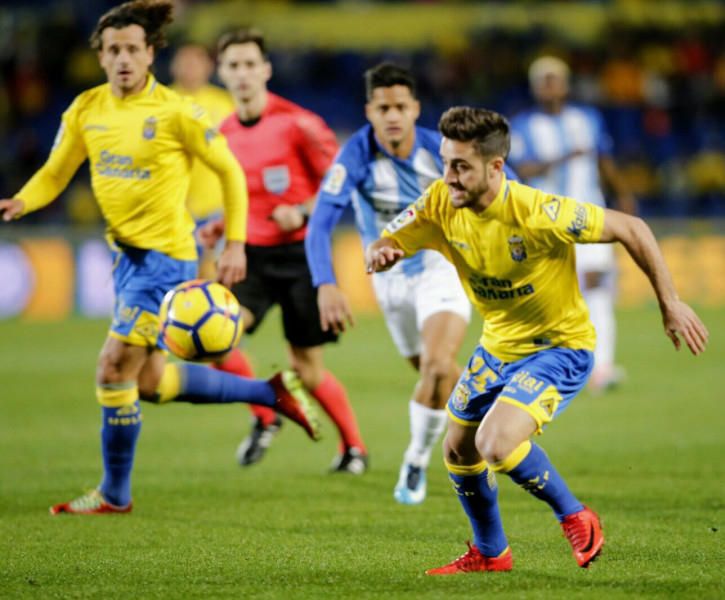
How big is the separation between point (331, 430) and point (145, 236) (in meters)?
4.07

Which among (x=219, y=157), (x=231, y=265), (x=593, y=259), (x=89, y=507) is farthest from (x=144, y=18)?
(x=593, y=259)

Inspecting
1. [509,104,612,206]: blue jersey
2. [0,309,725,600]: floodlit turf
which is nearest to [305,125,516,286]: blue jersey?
[0,309,725,600]: floodlit turf

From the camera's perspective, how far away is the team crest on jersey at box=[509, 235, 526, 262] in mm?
5008

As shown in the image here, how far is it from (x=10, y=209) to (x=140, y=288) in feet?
2.40

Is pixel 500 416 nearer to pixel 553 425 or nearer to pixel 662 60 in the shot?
pixel 553 425

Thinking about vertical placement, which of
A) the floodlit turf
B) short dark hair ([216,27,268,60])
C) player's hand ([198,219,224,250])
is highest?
short dark hair ([216,27,268,60])

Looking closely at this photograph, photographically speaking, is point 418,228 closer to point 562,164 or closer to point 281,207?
point 281,207

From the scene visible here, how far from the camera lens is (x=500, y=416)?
4793 mm

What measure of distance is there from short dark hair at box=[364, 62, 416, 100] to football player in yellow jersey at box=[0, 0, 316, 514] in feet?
2.84

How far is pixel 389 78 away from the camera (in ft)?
22.0

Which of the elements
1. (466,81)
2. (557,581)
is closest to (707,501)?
(557,581)

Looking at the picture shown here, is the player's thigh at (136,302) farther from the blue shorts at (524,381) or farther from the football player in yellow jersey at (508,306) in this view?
the blue shorts at (524,381)

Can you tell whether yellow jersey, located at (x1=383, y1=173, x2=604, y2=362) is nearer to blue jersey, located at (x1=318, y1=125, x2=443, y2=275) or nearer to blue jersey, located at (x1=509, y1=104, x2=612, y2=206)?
blue jersey, located at (x1=318, y1=125, x2=443, y2=275)

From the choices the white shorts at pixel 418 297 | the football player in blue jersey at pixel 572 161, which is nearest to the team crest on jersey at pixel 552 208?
the white shorts at pixel 418 297
